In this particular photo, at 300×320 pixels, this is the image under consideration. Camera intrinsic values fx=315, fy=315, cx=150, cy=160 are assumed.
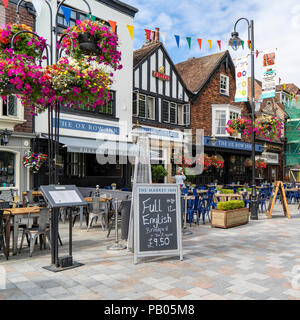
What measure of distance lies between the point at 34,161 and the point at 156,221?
7.14m

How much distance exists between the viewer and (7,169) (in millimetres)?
11805

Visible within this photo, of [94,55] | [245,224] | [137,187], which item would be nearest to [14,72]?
[94,55]

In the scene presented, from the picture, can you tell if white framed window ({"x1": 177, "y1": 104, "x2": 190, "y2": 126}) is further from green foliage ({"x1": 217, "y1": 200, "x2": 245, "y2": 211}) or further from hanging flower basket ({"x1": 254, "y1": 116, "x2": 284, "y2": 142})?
green foliage ({"x1": 217, "y1": 200, "x2": 245, "y2": 211})

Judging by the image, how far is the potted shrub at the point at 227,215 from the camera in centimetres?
914

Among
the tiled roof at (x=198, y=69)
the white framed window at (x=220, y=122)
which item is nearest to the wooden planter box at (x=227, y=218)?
the tiled roof at (x=198, y=69)

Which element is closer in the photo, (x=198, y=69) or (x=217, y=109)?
(x=217, y=109)

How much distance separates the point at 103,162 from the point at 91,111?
98.3 inches

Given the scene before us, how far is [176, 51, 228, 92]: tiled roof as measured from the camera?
20741 mm

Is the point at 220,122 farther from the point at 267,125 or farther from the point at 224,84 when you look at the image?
the point at 267,125

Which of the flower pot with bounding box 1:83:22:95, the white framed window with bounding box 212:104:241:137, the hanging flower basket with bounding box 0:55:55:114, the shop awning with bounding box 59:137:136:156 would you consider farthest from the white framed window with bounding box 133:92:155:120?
the flower pot with bounding box 1:83:22:95

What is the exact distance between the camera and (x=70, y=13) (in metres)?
13.3

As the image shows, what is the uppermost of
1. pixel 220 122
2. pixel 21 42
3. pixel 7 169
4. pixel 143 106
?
pixel 143 106

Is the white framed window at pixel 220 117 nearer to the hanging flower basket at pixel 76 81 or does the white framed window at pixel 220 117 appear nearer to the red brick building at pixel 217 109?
the red brick building at pixel 217 109

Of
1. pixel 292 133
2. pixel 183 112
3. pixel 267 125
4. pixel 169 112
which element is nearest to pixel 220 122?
pixel 183 112
